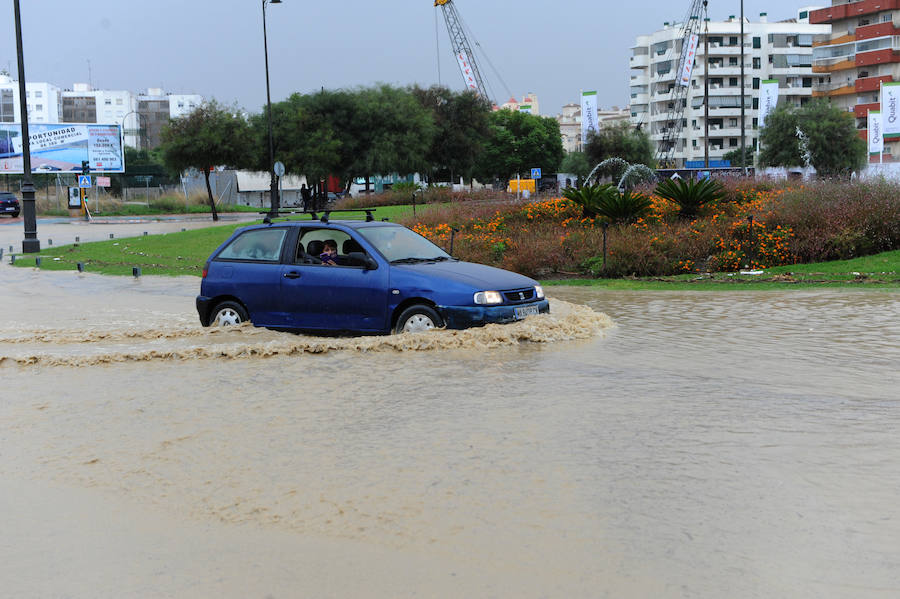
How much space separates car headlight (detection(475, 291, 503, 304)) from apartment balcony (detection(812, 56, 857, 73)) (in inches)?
3966

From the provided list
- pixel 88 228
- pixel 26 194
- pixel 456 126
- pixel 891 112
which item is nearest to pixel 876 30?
pixel 456 126

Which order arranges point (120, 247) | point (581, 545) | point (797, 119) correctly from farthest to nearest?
point (797, 119) → point (120, 247) → point (581, 545)

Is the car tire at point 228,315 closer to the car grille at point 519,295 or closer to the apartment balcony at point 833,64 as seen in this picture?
the car grille at point 519,295

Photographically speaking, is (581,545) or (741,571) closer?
(741,571)

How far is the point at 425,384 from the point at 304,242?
338 centimetres

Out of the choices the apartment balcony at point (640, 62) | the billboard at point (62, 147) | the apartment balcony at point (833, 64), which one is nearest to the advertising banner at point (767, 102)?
the apartment balcony at point (833, 64)

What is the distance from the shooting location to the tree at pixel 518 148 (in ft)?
352

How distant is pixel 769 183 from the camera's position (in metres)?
24.9

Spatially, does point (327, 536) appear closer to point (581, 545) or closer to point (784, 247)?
point (581, 545)

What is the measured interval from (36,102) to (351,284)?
646ft

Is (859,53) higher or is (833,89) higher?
(859,53)

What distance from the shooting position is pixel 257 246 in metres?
11.7

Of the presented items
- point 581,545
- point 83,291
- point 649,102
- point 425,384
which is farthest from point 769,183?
point 649,102

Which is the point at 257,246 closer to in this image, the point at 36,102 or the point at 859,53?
the point at 859,53
